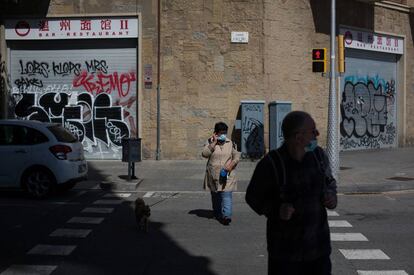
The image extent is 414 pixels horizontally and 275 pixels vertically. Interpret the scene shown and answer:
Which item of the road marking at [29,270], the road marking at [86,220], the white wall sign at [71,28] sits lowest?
the road marking at [29,270]

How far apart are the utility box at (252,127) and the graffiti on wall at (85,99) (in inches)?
148

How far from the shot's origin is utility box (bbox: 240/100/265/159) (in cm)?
1883

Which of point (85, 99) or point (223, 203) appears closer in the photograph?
point (223, 203)

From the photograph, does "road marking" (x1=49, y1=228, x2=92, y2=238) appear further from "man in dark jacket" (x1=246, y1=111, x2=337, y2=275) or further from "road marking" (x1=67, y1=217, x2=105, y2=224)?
"man in dark jacket" (x1=246, y1=111, x2=337, y2=275)

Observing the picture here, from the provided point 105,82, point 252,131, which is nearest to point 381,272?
point 252,131

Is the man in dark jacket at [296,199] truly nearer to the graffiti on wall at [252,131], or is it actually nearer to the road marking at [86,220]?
the road marking at [86,220]

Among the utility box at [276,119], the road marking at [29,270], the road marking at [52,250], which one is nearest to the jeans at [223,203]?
the road marking at [52,250]

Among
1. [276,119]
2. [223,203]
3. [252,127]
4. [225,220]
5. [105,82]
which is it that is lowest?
[225,220]

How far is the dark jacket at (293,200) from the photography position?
3.89m

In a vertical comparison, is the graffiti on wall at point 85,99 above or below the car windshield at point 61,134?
above

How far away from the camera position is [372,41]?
23.2 meters

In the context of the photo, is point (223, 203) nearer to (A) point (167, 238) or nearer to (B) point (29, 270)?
(A) point (167, 238)

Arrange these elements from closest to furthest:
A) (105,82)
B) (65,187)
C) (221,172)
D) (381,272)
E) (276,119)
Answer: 1. (381,272)
2. (221,172)
3. (65,187)
4. (276,119)
5. (105,82)

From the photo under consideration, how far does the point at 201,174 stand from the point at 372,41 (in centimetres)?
1090
